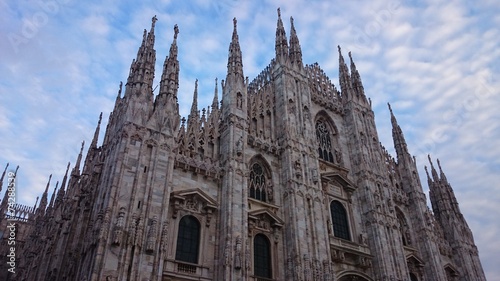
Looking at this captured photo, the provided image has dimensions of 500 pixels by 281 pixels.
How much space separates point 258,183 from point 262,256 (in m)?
4.82

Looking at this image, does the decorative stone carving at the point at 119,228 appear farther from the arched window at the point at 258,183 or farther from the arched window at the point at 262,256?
the arched window at the point at 258,183

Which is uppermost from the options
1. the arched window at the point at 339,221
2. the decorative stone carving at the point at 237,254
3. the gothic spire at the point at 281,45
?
the gothic spire at the point at 281,45

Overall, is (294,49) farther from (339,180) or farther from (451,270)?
(451,270)

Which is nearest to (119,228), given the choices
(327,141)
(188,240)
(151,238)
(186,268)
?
(151,238)

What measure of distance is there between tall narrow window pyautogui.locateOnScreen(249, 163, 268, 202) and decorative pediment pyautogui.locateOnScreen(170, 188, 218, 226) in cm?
375

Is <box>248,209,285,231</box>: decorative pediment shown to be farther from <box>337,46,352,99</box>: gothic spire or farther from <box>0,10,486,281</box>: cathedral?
<box>337,46,352,99</box>: gothic spire

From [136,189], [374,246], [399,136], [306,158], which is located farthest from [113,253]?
[399,136]

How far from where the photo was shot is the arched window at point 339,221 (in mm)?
28234

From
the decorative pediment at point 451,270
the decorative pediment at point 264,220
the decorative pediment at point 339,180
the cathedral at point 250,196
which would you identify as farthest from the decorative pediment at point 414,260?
the decorative pediment at point 264,220

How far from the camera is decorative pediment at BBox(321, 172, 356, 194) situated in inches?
1156

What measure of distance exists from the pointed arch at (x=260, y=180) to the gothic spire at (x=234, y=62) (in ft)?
19.7

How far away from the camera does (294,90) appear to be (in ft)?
102

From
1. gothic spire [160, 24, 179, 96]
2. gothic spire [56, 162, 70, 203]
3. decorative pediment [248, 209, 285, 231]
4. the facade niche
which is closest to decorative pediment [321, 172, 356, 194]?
the facade niche

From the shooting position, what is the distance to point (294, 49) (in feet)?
113
